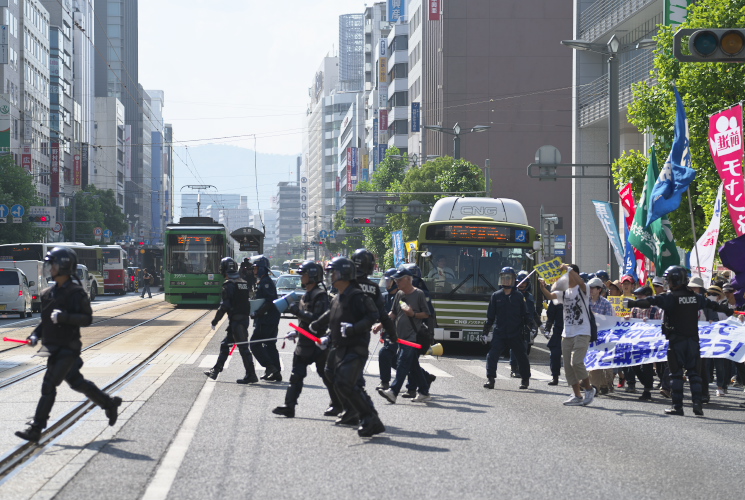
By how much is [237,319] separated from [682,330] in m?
5.90

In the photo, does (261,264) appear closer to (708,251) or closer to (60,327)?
(60,327)

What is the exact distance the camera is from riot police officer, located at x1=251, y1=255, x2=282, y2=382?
14500 millimetres

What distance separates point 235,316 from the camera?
582 inches

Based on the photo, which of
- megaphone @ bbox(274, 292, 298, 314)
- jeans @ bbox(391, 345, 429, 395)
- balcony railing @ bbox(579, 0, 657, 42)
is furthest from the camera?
balcony railing @ bbox(579, 0, 657, 42)

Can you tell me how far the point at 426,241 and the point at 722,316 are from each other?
26.0ft

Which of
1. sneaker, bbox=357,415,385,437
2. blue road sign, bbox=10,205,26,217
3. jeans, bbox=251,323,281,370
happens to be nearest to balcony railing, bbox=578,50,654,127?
jeans, bbox=251,323,281,370

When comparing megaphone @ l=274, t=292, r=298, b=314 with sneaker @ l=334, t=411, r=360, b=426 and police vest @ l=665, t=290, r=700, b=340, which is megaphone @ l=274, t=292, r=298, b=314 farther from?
police vest @ l=665, t=290, r=700, b=340

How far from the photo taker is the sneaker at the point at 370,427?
961cm

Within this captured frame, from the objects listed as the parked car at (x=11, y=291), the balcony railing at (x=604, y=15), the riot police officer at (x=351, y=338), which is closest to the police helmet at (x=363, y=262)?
the riot police officer at (x=351, y=338)

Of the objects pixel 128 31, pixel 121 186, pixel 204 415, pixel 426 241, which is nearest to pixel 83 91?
pixel 121 186

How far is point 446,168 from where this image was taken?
205 ft

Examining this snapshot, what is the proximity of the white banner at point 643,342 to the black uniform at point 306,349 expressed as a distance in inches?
183

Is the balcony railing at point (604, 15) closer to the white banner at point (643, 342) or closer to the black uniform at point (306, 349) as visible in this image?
the white banner at point (643, 342)

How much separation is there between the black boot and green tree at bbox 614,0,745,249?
A: 11.8 m
